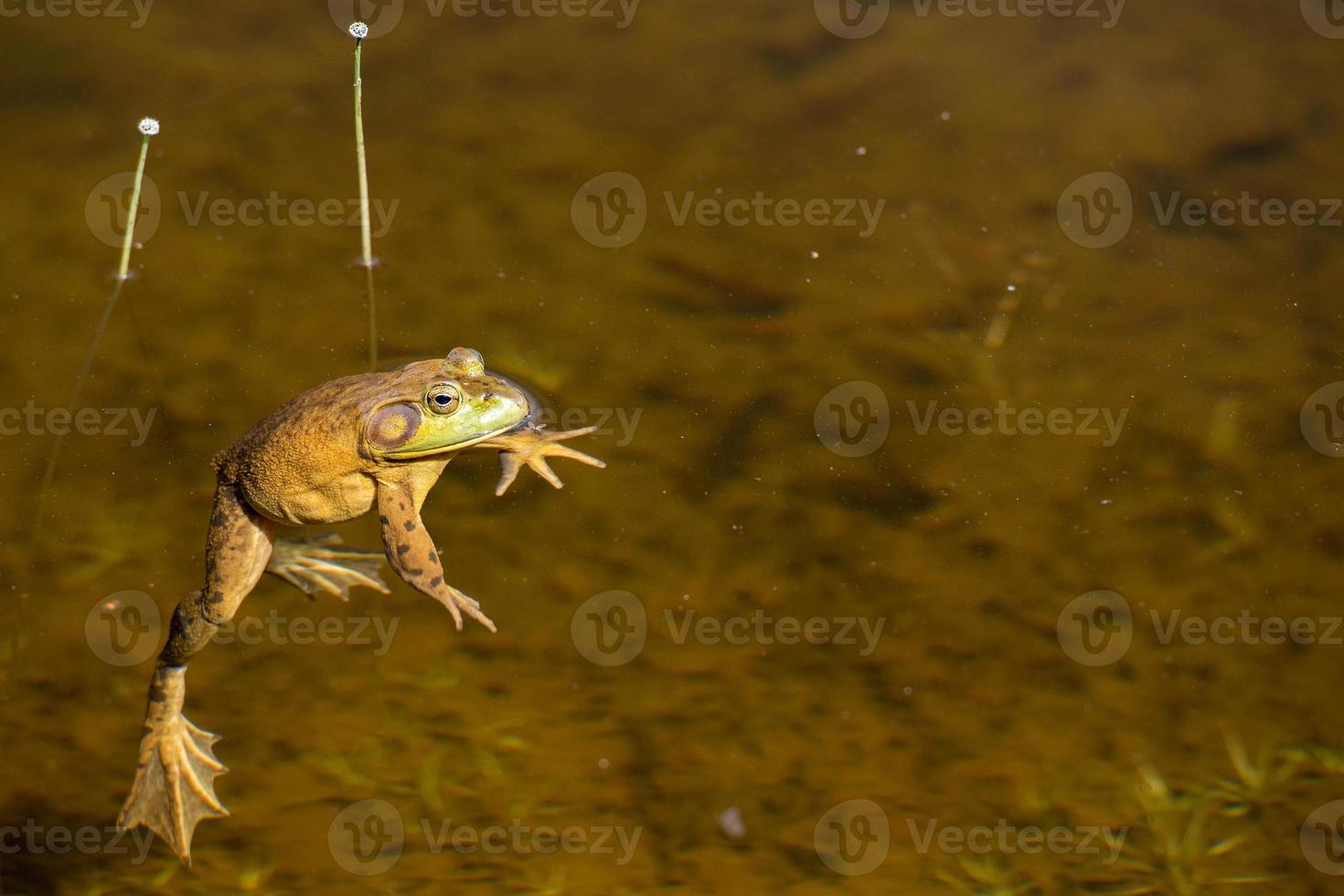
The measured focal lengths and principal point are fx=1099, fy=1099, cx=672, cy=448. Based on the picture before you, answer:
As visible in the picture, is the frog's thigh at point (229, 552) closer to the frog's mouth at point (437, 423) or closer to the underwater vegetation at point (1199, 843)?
the frog's mouth at point (437, 423)

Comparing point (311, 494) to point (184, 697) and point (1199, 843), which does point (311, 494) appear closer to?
point (184, 697)

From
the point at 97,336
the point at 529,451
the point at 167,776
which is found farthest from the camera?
the point at 97,336

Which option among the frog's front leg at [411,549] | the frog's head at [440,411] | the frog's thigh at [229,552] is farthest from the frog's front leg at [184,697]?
the frog's head at [440,411]

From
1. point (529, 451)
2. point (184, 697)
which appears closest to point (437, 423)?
point (529, 451)

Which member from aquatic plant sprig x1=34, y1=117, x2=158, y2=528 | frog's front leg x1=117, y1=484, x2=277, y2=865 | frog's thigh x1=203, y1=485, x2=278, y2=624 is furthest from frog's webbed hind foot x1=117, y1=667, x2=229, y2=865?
aquatic plant sprig x1=34, y1=117, x2=158, y2=528

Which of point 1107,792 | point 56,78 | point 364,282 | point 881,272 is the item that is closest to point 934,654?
point 1107,792

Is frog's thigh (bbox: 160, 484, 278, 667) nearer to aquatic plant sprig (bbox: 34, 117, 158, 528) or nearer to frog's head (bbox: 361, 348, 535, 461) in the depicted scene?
frog's head (bbox: 361, 348, 535, 461)

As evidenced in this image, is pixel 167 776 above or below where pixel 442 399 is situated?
below
